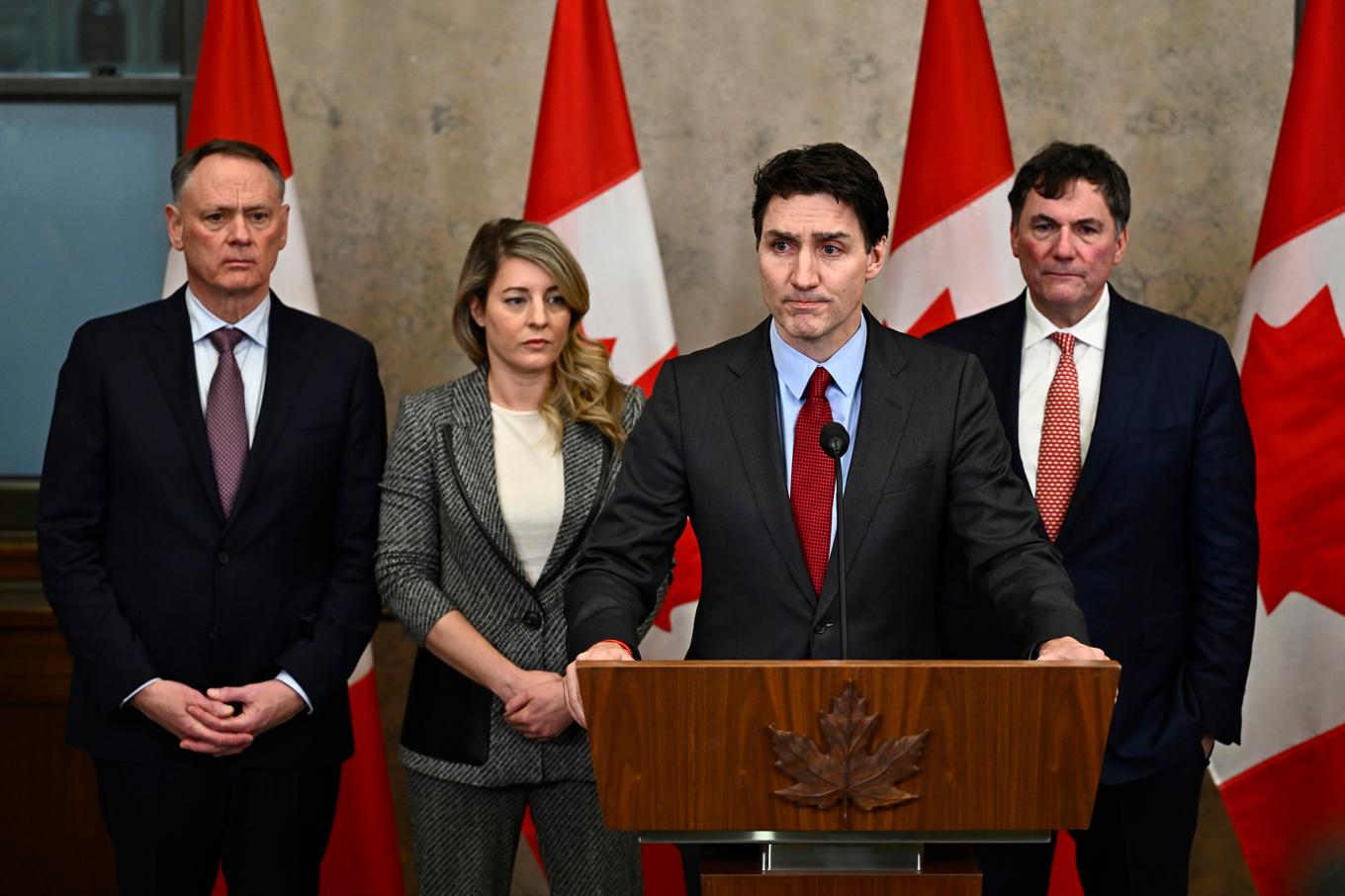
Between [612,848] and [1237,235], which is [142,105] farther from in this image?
[1237,235]

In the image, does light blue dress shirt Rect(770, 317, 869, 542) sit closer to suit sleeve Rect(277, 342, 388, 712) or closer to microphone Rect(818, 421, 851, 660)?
microphone Rect(818, 421, 851, 660)

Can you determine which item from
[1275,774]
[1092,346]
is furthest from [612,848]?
[1275,774]

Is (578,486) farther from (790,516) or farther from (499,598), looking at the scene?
(790,516)

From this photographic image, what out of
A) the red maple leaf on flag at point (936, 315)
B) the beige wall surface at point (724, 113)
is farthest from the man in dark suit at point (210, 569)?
the red maple leaf on flag at point (936, 315)

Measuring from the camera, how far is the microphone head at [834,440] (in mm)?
1858

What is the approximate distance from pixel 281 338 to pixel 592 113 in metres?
1.19

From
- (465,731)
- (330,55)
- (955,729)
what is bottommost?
(465,731)

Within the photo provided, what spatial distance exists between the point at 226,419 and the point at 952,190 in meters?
1.84

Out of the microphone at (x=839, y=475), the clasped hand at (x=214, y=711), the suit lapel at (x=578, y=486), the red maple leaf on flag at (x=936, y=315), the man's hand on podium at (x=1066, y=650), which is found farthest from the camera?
the red maple leaf on flag at (x=936, y=315)

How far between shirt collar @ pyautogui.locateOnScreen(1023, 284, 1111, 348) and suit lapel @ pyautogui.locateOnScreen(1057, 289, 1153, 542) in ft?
0.07

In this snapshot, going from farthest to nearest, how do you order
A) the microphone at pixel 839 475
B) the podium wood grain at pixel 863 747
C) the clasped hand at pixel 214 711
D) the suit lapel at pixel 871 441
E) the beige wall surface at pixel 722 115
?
1. the beige wall surface at pixel 722 115
2. the clasped hand at pixel 214 711
3. the suit lapel at pixel 871 441
4. the microphone at pixel 839 475
5. the podium wood grain at pixel 863 747

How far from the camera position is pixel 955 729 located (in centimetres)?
161

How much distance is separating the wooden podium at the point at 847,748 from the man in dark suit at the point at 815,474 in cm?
38

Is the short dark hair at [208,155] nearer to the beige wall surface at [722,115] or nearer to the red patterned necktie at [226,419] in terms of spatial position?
the red patterned necktie at [226,419]
